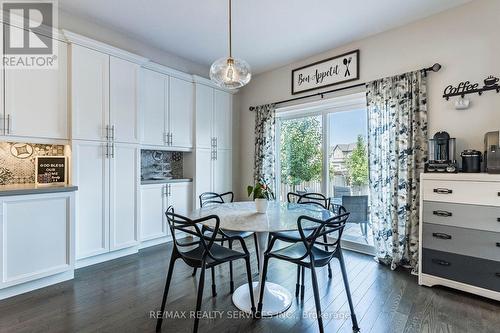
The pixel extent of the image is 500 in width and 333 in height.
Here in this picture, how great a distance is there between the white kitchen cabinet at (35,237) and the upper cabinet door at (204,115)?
1.98 m

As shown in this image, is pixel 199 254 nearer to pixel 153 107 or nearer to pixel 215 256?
pixel 215 256

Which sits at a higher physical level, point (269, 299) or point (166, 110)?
point (166, 110)

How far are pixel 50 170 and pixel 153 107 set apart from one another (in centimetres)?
143

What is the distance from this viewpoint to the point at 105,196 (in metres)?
3.02

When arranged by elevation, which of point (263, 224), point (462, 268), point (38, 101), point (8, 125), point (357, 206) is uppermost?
point (38, 101)

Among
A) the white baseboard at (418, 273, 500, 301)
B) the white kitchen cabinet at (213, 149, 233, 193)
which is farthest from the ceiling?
the white baseboard at (418, 273, 500, 301)

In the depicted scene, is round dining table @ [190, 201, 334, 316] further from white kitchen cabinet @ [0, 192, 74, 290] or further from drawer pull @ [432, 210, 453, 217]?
white kitchen cabinet @ [0, 192, 74, 290]

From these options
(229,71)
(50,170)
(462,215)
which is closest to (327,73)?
(229,71)

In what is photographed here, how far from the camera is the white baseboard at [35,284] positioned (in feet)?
7.43

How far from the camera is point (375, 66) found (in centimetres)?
318

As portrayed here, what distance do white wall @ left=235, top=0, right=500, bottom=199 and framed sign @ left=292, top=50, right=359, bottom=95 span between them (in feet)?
0.40

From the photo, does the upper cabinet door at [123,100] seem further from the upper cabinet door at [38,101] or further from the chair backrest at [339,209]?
the chair backrest at [339,209]

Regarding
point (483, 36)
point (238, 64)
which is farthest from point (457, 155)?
point (238, 64)

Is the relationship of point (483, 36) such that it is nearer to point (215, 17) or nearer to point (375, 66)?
point (375, 66)
